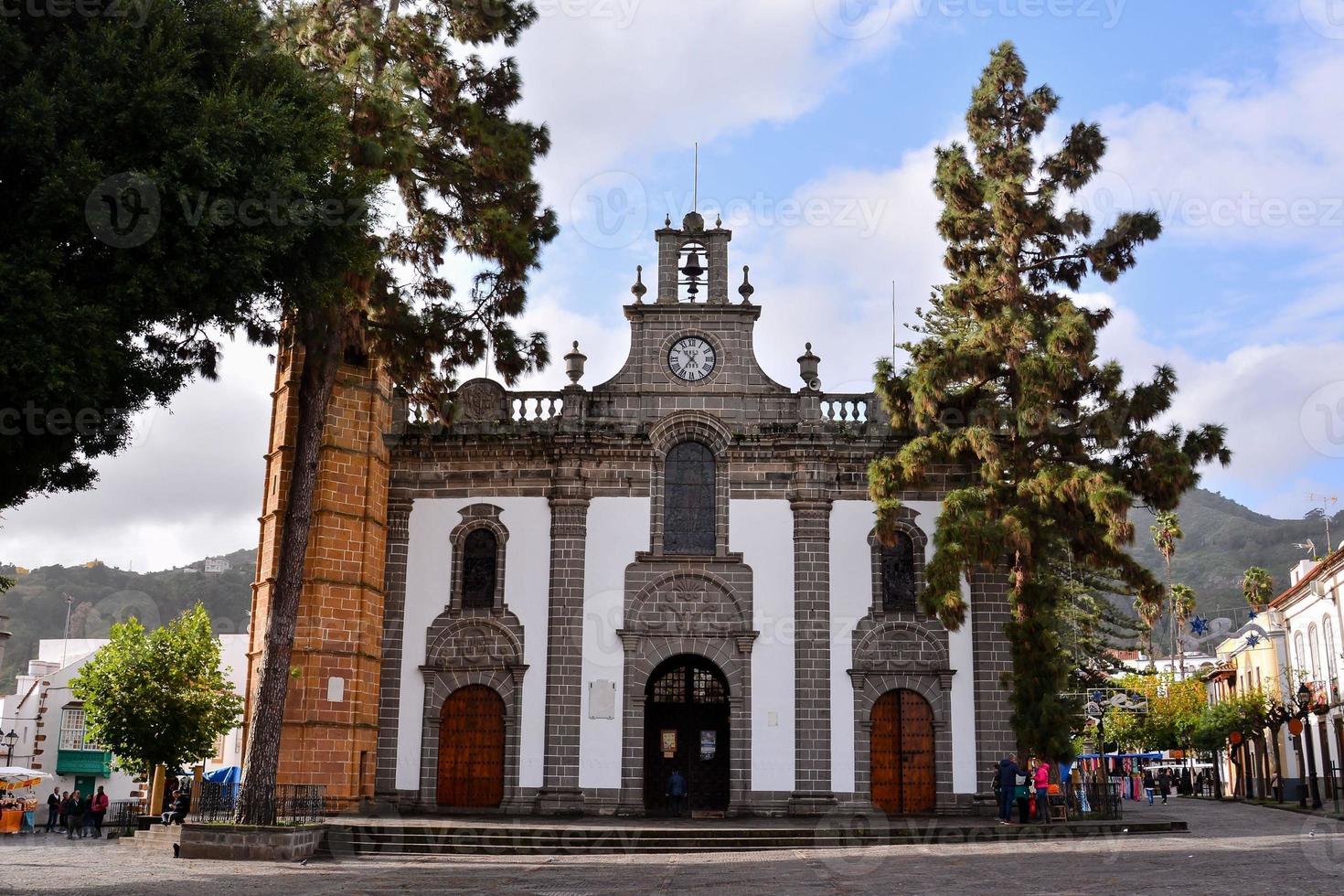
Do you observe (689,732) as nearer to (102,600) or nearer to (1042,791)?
(1042,791)

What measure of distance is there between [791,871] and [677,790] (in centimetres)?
849

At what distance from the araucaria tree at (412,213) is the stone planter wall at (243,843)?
2.88 ft

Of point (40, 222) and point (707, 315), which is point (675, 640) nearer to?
point (707, 315)

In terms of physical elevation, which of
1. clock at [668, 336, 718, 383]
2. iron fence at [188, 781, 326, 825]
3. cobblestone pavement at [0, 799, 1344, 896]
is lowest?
cobblestone pavement at [0, 799, 1344, 896]

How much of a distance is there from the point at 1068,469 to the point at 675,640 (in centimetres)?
850

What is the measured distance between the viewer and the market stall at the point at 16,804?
3484cm

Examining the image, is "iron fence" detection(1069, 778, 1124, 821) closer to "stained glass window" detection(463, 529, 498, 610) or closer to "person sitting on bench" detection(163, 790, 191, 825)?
"stained glass window" detection(463, 529, 498, 610)

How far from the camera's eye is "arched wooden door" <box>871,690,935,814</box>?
24406mm

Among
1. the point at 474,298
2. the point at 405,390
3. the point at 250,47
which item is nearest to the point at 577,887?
the point at 250,47

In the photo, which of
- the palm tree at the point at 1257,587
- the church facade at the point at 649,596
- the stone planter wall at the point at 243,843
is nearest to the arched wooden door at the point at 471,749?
the church facade at the point at 649,596

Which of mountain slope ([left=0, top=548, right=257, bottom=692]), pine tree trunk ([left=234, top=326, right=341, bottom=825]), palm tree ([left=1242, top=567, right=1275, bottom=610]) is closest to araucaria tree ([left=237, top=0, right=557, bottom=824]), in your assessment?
pine tree trunk ([left=234, top=326, right=341, bottom=825])

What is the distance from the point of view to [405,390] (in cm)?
2545

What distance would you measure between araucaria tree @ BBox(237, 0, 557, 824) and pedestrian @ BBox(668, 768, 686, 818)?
26.5ft
